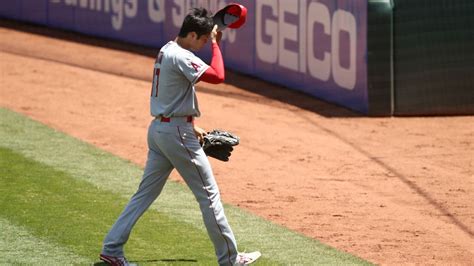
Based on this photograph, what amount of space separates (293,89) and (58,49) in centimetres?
491

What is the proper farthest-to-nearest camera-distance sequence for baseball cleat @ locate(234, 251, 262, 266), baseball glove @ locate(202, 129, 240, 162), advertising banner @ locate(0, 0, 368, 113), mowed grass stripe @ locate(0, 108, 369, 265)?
advertising banner @ locate(0, 0, 368, 113) → mowed grass stripe @ locate(0, 108, 369, 265) → baseball glove @ locate(202, 129, 240, 162) → baseball cleat @ locate(234, 251, 262, 266)

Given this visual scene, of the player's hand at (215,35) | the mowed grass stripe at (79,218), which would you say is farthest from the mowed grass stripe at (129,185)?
the player's hand at (215,35)

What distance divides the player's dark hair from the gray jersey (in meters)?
0.15

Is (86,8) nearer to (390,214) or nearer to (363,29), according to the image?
(363,29)

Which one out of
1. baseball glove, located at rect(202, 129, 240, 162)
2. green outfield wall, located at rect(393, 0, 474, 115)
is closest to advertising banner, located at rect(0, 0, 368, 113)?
green outfield wall, located at rect(393, 0, 474, 115)

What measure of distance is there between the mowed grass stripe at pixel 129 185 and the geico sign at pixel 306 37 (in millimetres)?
3794

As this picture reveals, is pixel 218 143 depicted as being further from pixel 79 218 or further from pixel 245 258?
pixel 79 218

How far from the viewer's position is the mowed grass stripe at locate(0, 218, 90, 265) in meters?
7.36

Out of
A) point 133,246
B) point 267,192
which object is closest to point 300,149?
point 267,192

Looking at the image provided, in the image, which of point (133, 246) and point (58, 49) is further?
point (58, 49)

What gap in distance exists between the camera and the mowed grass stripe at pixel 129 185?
313 inches

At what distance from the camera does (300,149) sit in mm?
12141

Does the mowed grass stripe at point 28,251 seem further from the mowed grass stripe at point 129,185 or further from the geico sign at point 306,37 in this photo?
the geico sign at point 306,37

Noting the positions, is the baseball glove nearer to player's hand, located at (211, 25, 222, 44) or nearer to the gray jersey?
the gray jersey
